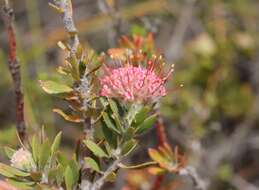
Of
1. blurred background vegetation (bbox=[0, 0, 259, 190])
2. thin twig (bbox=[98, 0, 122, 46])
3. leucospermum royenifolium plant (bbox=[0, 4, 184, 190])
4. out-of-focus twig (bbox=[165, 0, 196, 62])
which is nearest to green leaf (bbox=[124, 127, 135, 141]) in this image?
leucospermum royenifolium plant (bbox=[0, 4, 184, 190])

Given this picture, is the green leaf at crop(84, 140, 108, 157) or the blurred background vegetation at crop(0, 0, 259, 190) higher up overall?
the green leaf at crop(84, 140, 108, 157)

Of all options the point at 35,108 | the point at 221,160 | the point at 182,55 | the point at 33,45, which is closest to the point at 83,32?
the point at 33,45

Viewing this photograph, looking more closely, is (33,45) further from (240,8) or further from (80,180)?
(80,180)

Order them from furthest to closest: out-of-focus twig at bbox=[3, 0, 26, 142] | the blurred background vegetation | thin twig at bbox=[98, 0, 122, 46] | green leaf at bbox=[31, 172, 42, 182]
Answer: the blurred background vegetation → thin twig at bbox=[98, 0, 122, 46] → out-of-focus twig at bbox=[3, 0, 26, 142] → green leaf at bbox=[31, 172, 42, 182]

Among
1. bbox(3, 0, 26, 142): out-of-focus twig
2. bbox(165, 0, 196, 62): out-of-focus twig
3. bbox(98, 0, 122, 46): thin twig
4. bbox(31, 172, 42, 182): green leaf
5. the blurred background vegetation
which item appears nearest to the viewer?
bbox(31, 172, 42, 182): green leaf

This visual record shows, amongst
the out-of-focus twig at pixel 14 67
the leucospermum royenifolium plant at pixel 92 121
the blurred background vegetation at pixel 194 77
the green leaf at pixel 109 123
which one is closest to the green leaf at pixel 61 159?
the leucospermum royenifolium plant at pixel 92 121

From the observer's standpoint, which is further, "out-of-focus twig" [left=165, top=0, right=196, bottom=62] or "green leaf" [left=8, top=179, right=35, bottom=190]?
"out-of-focus twig" [left=165, top=0, right=196, bottom=62]

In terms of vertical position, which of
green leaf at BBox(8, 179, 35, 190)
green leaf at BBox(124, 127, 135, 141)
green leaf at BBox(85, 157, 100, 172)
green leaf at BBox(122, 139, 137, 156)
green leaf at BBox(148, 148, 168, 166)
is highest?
green leaf at BBox(124, 127, 135, 141)

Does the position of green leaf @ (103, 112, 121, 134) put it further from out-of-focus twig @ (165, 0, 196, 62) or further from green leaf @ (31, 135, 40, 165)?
out-of-focus twig @ (165, 0, 196, 62)
